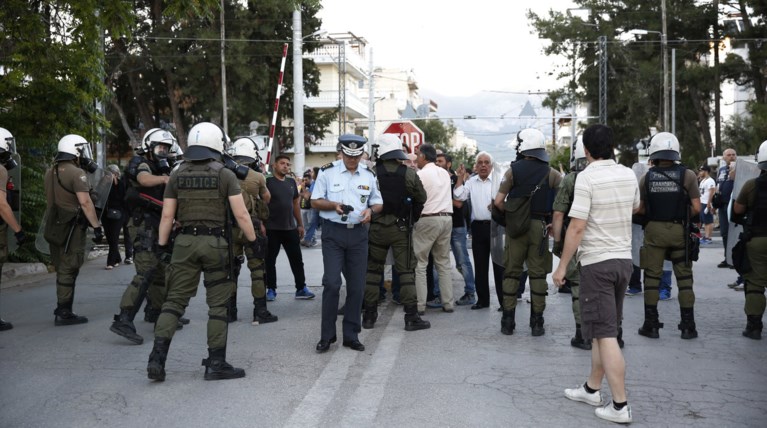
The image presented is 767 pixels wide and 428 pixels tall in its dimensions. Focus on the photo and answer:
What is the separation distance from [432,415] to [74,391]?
2623 millimetres

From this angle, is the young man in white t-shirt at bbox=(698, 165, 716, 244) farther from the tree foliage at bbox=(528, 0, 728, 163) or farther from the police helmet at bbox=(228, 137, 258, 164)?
the tree foliage at bbox=(528, 0, 728, 163)

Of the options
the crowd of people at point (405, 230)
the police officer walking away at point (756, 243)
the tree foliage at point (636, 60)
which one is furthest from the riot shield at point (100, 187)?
the tree foliage at point (636, 60)

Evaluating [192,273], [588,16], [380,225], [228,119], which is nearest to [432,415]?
[192,273]

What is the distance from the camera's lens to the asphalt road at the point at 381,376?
541cm

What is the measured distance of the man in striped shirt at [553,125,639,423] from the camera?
5.52 meters

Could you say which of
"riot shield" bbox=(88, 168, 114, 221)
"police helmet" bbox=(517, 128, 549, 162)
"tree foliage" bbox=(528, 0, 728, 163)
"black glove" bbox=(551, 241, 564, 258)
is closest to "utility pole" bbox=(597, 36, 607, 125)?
"tree foliage" bbox=(528, 0, 728, 163)

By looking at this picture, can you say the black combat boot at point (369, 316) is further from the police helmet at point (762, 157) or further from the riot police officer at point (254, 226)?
the police helmet at point (762, 157)

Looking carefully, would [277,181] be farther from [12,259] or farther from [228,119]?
[228,119]

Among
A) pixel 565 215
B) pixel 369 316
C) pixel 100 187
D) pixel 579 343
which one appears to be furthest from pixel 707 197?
pixel 100 187

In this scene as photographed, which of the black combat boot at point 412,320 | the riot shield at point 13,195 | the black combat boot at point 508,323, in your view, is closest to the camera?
the black combat boot at point 508,323

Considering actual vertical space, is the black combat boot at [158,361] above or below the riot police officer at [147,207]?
below

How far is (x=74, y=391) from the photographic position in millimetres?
6070

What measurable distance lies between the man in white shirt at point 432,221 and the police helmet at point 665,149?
2318 millimetres

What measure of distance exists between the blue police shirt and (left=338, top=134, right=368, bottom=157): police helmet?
0.17m
